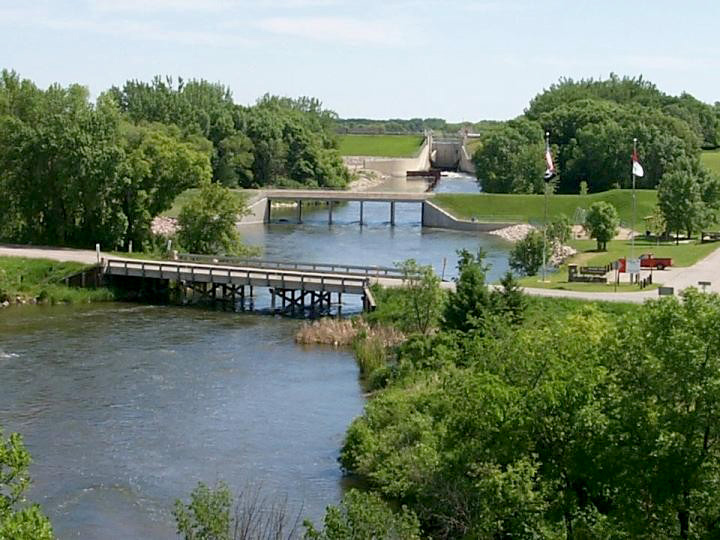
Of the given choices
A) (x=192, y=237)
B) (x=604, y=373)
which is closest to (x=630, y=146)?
(x=192, y=237)

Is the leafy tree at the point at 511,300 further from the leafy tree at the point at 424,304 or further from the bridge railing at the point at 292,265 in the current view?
the bridge railing at the point at 292,265

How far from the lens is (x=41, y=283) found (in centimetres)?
6100

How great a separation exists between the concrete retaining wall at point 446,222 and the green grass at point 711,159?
31.5m

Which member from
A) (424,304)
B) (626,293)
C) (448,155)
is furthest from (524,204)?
(448,155)

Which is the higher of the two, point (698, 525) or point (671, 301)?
point (671, 301)

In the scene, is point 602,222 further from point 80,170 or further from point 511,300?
point 511,300

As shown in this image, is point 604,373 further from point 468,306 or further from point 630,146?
point 630,146

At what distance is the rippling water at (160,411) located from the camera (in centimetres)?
3045

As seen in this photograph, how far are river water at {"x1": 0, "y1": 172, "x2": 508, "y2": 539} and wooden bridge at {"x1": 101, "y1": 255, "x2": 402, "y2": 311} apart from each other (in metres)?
2.13

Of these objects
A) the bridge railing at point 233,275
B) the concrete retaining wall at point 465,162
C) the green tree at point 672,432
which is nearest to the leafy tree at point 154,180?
the bridge railing at point 233,275

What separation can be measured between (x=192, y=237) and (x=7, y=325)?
16418 mm

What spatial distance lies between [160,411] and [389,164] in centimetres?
13561

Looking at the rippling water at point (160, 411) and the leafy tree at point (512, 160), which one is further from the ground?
the leafy tree at point (512, 160)

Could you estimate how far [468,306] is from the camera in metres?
41.5
